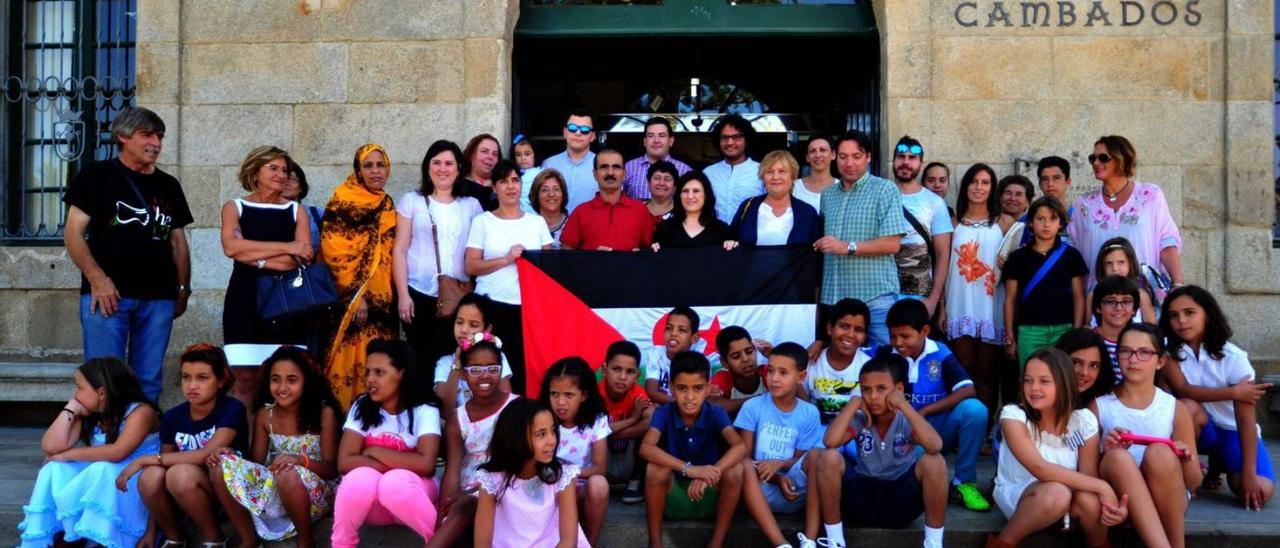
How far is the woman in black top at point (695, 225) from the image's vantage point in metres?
7.29

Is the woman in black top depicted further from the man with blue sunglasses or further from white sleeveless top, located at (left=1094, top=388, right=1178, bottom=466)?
white sleeveless top, located at (left=1094, top=388, right=1178, bottom=466)

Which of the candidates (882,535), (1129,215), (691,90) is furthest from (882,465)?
(691,90)

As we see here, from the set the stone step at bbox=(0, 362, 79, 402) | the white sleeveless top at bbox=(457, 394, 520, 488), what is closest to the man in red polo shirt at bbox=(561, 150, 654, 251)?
the white sleeveless top at bbox=(457, 394, 520, 488)

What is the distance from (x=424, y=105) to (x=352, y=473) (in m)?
3.78

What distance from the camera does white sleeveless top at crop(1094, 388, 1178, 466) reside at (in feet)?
19.2

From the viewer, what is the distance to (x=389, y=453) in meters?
5.86

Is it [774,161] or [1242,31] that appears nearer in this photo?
[774,161]

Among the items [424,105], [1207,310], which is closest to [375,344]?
[424,105]

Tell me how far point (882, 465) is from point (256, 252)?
143 inches

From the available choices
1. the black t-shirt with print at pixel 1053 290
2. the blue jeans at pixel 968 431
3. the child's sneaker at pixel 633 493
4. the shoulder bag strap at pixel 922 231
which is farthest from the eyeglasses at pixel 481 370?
the black t-shirt with print at pixel 1053 290

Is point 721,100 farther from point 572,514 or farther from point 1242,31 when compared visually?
point 572,514

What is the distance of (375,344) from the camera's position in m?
6.08

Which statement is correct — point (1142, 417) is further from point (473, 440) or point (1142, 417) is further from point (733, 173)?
point (473, 440)

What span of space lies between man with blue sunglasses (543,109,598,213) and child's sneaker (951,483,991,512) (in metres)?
3.21
